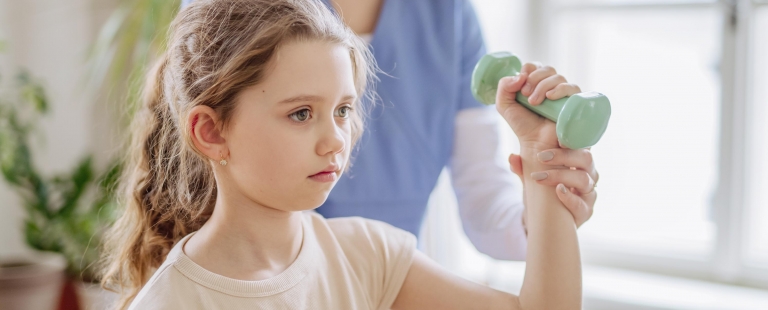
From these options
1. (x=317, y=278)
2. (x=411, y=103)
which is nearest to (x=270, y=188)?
(x=317, y=278)

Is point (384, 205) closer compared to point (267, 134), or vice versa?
point (267, 134)

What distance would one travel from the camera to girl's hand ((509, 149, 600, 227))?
34.6 inches

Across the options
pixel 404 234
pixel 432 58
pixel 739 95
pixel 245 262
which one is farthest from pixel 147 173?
pixel 739 95

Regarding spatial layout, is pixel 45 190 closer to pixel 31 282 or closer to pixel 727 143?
pixel 31 282

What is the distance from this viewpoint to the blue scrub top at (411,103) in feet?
3.95

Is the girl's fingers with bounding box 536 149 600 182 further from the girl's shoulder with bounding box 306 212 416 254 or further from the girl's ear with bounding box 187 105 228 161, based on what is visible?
the girl's ear with bounding box 187 105 228 161

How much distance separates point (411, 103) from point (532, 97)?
0.37 metres

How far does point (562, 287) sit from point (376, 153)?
0.43m

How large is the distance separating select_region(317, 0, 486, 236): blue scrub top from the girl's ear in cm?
38

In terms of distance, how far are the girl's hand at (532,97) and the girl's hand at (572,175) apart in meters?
0.02

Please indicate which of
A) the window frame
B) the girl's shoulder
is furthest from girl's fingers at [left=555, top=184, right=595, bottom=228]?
the window frame

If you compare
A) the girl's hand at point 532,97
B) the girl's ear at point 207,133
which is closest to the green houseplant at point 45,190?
the girl's ear at point 207,133

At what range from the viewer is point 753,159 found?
2.02m

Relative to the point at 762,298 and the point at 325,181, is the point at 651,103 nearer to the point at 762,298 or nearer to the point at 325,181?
the point at 762,298
